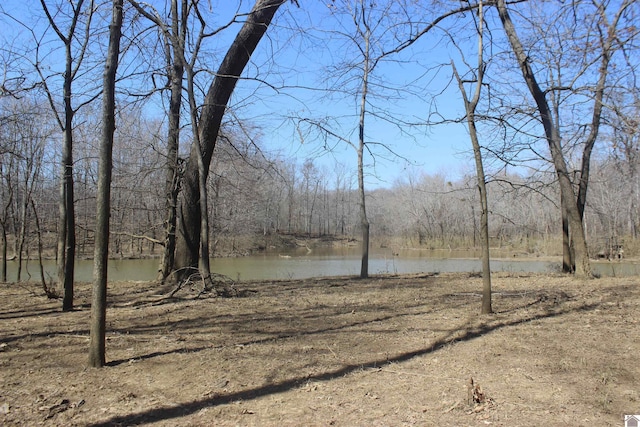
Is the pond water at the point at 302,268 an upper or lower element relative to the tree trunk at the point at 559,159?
lower

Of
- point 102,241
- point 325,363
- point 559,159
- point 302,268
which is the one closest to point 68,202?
point 102,241

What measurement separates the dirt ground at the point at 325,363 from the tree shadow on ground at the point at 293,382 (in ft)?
0.05

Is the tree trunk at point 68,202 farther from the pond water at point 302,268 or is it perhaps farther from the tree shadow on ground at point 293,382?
the pond water at point 302,268

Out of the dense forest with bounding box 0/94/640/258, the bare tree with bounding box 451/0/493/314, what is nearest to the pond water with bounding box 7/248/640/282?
the dense forest with bounding box 0/94/640/258

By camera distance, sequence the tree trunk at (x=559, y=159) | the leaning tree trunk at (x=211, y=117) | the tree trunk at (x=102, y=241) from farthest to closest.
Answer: the tree trunk at (x=559, y=159) < the leaning tree trunk at (x=211, y=117) < the tree trunk at (x=102, y=241)

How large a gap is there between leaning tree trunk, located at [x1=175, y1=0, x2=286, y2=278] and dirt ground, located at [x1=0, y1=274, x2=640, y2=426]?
1.40 metres

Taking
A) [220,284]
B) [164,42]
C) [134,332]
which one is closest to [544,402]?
[134,332]

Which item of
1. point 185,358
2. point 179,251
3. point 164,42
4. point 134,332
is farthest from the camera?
point 179,251

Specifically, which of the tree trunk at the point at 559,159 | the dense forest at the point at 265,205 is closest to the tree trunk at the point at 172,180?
the dense forest at the point at 265,205

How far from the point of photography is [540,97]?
363 inches

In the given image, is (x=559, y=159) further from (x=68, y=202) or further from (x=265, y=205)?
(x=265, y=205)

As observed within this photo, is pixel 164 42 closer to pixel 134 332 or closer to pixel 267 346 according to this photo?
pixel 134 332

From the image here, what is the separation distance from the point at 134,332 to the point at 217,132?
3.97 metres

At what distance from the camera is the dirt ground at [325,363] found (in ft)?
9.48
